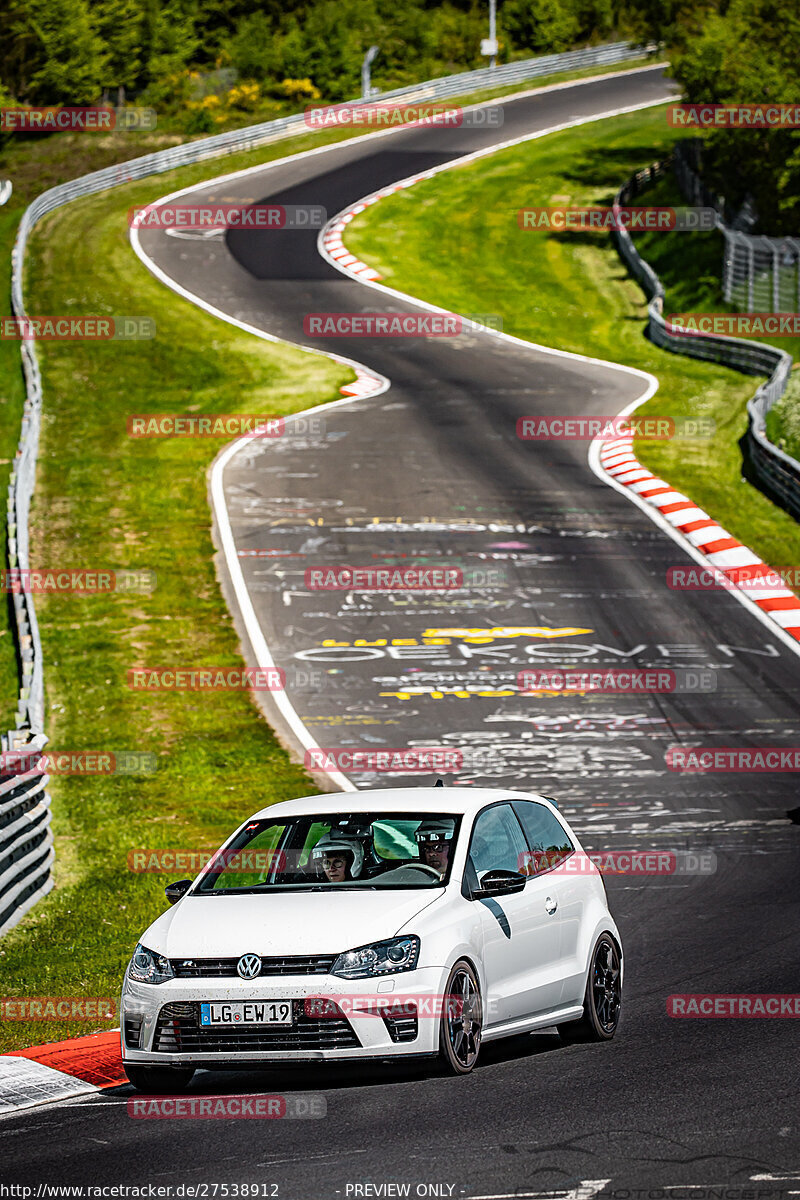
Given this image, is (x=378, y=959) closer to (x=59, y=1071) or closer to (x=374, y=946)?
(x=374, y=946)

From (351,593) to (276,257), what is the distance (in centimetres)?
2906

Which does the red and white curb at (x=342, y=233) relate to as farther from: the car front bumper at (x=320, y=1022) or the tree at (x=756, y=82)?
the car front bumper at (x=320, y=1022)

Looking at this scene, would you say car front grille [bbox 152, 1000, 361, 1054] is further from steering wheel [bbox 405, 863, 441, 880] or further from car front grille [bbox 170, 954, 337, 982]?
steering wheel [bbox 405, 863, 441, 880]

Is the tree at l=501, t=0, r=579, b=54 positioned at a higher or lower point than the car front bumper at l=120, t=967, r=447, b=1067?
higher

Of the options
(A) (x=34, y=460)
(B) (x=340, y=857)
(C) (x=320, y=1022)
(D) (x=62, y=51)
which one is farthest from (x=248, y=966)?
(D) (x=62, y=51)

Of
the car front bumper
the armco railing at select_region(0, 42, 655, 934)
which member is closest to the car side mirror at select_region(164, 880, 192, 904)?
the car front bumper

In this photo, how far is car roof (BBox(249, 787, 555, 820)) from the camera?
10031 millimetres

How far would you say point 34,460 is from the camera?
3500 cm

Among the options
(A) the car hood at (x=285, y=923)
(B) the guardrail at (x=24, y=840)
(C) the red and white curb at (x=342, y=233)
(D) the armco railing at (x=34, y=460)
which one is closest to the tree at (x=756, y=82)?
(C) the red and white curb at (x=342, y=233)

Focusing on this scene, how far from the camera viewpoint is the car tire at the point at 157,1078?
8.95 m

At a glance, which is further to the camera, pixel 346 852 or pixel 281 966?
pixel 346 852

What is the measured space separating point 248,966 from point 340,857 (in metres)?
1.30

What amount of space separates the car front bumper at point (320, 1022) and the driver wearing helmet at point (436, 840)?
3.22 feet

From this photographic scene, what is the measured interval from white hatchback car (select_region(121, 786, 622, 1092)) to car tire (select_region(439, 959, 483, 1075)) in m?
0.01
